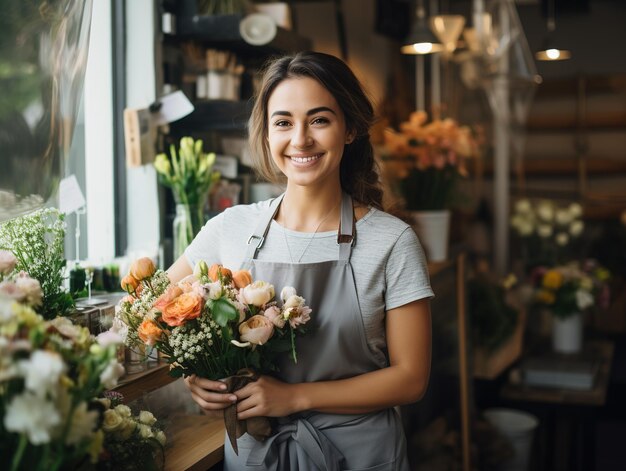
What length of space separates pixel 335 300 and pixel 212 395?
34 centimetres

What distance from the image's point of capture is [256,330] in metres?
1.52

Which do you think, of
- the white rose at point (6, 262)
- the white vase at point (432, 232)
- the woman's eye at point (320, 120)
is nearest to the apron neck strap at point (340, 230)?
the woman's eye at point (320, 120)

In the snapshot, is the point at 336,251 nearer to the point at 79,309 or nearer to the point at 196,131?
the point at 79,309

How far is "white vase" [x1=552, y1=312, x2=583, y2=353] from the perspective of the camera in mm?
4394

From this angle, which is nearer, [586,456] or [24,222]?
[24,222]

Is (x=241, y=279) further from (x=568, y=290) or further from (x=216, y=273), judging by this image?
(x=568, y=290)

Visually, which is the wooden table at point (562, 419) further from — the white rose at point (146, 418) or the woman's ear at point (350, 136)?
the white rose at point (146, 418)

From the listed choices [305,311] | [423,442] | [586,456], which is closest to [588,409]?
[586,456]

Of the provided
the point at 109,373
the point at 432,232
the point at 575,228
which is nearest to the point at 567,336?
the point at 575,228

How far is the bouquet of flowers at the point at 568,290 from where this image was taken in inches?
168

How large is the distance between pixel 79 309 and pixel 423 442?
5.93 ft

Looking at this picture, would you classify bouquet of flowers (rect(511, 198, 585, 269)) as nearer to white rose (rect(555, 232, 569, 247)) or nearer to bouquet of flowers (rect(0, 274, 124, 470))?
white rose (rect(555, 232, 569, 247))

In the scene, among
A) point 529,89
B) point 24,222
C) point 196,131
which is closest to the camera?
point 24,222

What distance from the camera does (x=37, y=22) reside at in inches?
61.2
